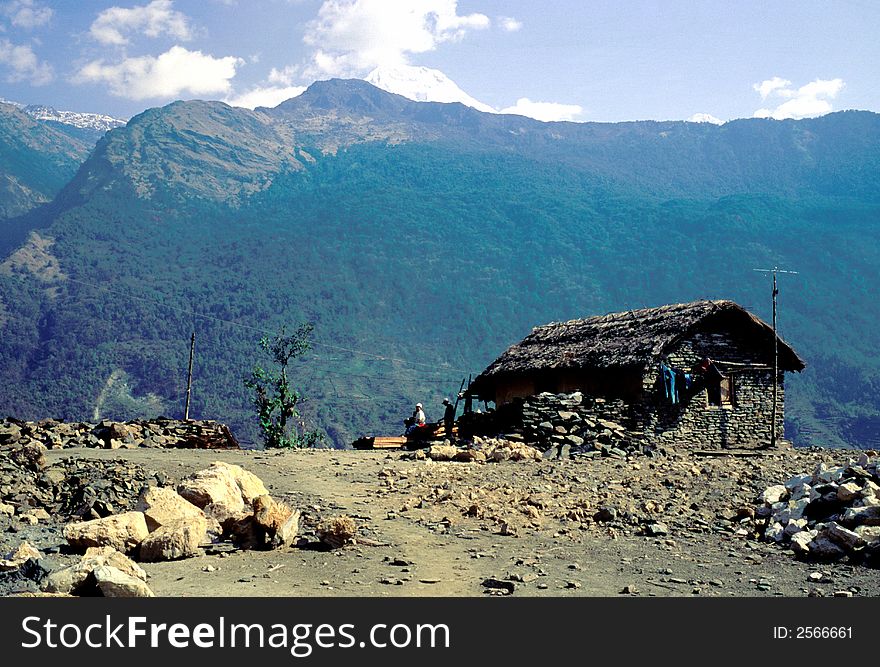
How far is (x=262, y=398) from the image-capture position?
3716 centimetres

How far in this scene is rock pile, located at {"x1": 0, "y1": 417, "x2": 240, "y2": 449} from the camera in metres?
19.8

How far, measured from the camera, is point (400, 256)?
13825 cm

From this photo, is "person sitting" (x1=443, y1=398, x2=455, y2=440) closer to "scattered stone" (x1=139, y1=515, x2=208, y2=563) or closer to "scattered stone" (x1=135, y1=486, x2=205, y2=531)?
"scattered stone" (x1=135, y1=486, x2=205, y2=531)

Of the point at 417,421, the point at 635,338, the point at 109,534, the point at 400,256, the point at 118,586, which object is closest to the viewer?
the point at 118,586

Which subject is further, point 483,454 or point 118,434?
point 118,434

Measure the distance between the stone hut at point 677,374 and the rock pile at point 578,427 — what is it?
0.08 meters

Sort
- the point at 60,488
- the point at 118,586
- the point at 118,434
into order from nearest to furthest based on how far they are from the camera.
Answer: the point at 118,586, the point at 60,488, the point at 118,434

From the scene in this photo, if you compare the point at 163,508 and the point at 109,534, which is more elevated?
the point at 163,508

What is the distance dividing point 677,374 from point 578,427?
191 inches

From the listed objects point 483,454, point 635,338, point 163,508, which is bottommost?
point 483,454

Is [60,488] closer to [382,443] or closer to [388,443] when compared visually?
[382,443]

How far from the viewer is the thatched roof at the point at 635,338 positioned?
79.8ft

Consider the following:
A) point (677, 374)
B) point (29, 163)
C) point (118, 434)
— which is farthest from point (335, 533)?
point (29, 163)
